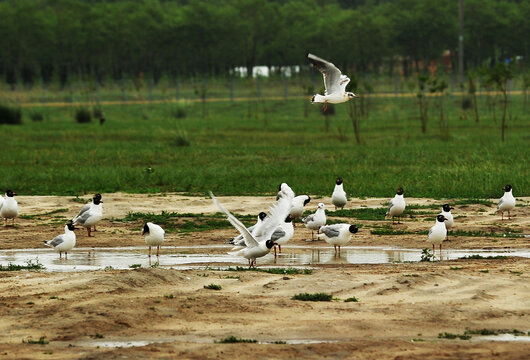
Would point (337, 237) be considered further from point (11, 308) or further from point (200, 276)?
point (11, 308)

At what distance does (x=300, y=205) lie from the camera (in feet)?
64.3

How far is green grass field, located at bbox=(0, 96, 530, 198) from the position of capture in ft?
85.2

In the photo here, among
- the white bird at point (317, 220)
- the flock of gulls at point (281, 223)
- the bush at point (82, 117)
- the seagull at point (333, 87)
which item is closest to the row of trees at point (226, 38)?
the bush at point (82, 117)

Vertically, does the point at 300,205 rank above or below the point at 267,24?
below

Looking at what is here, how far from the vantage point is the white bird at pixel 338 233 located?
16.7 m

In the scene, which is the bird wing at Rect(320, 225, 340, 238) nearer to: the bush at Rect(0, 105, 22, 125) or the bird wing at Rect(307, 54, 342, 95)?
the bird wing at Rect(307, 54, 342, 95)

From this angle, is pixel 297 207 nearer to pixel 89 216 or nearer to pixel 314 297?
pixel 89 216

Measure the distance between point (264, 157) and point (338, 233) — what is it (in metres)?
17.1

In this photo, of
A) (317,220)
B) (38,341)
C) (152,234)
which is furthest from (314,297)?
(317,220)

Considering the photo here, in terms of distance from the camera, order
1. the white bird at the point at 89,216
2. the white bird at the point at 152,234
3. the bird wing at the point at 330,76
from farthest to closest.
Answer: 1. the bird wing at the point at 330,76
2. the white bird at the point at 89,216
3. the white bird at the point at 152,234

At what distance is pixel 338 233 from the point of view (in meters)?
16.7

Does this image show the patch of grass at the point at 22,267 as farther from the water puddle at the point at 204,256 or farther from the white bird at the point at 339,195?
the white bird at the point at 339,195

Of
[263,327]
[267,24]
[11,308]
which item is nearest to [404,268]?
[263,327]

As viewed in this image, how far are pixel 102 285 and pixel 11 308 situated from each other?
133 centimetres
